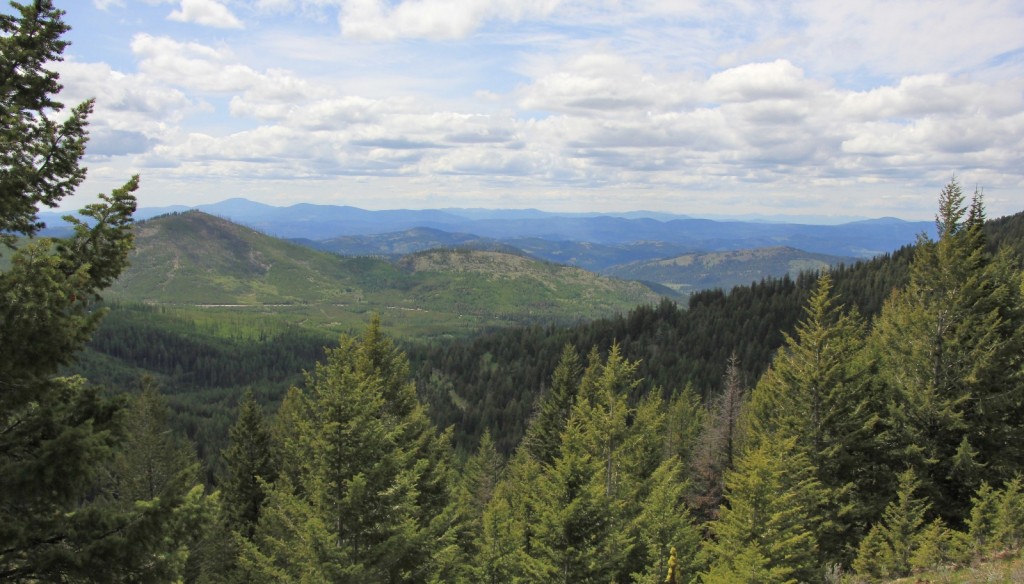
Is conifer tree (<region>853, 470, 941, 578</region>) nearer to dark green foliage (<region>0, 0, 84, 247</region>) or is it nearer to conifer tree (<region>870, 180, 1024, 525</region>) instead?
conifer tree (<region>870, 180, 1024, 525</region>)

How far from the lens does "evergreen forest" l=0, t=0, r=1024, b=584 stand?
8073 millimetres

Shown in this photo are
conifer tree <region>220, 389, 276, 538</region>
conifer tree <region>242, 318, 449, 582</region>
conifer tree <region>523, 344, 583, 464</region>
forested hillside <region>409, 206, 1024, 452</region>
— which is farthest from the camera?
forested hillside <region>409, 206, 1024, 452</region>

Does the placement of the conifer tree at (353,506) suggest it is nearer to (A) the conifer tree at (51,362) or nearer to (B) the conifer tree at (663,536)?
(A) the conifer tree at (51,362)

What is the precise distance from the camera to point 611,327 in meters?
186

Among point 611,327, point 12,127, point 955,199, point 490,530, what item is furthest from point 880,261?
point 12,127

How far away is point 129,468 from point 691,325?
15890cm

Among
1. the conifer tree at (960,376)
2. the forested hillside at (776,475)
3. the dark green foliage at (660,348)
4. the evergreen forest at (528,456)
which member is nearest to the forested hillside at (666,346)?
the dark green foliage at (660,348)

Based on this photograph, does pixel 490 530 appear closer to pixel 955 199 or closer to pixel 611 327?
pixel 955 199

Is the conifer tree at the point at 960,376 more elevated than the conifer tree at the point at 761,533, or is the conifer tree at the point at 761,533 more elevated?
the conifer tree at the point at 960,376

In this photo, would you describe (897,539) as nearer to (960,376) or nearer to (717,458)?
(960,376)

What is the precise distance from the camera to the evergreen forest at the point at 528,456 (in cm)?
807

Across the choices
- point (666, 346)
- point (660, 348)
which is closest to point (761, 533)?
point (660, 348)

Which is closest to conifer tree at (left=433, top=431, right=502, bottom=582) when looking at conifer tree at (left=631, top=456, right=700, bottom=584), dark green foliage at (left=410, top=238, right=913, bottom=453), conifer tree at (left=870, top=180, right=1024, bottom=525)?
conifer tree at (left=631, top=456, right=700, bottom=584)

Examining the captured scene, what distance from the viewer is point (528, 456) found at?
152ft
